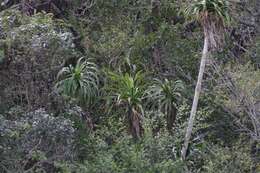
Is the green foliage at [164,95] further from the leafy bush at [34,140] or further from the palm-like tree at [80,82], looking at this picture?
the leafy bush at [34,140]

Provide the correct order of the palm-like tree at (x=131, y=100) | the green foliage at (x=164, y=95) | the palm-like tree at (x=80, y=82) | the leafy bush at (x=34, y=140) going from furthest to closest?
the green foliage at (x=164, y=95) < the palm-like tree at (x=131, y=100) < the palm-like tree at (x=80, y=82) < the leafy bush at (x=34, y=140)

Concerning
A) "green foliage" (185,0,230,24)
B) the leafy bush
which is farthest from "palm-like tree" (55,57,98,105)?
"green foliage" (185,0,230,24)

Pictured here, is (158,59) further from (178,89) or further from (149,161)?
(149,161)

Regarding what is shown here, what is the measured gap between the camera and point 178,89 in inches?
556

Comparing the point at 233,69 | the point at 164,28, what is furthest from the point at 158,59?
the point at 233,69

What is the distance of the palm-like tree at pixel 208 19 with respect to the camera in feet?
41.7

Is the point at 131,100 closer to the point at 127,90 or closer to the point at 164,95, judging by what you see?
the point at 127,90

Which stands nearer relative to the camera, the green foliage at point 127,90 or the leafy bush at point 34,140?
the leafy bush at point 34,140

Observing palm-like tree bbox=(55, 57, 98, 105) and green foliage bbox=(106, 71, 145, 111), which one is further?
green foliage bbox=(106, 71, 145, 111)

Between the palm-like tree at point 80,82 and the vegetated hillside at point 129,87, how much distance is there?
0.08 feet

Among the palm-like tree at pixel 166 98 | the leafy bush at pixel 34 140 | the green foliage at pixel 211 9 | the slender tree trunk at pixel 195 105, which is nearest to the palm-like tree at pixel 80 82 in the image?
the palm-like tree at pixel 166 98

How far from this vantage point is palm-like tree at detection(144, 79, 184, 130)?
544 inches

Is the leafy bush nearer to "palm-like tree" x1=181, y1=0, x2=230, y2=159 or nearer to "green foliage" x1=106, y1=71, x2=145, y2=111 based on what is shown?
"green foliage" x1=106, y1=71, x2=145, y2=111

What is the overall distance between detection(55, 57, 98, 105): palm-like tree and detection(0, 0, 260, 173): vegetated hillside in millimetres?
24
